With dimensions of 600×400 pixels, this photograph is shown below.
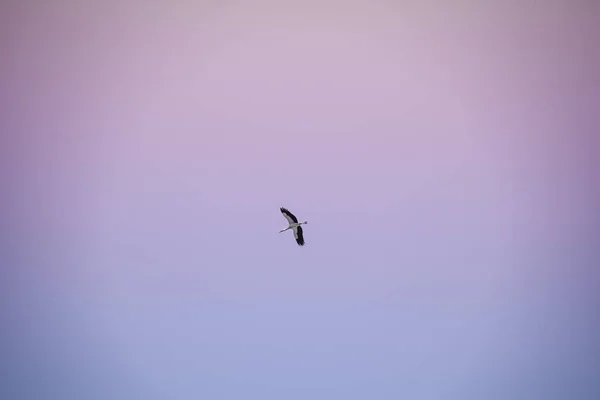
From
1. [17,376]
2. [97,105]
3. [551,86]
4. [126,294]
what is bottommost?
[17,376]

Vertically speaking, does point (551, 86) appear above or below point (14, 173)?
above

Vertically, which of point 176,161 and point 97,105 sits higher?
point 97,105

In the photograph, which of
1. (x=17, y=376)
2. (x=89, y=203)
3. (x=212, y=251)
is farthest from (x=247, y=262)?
(x=17, y=376)

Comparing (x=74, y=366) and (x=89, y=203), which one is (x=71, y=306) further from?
(x=89, y=203)

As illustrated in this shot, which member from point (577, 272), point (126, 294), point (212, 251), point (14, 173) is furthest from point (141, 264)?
point (577, 272)

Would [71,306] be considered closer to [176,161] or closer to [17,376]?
[17,376]

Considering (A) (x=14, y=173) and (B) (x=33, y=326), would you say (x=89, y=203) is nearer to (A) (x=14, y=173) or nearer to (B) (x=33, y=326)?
(A) (x=14, y=173)

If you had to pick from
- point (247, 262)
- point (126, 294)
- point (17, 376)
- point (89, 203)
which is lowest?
point (17, 376)
